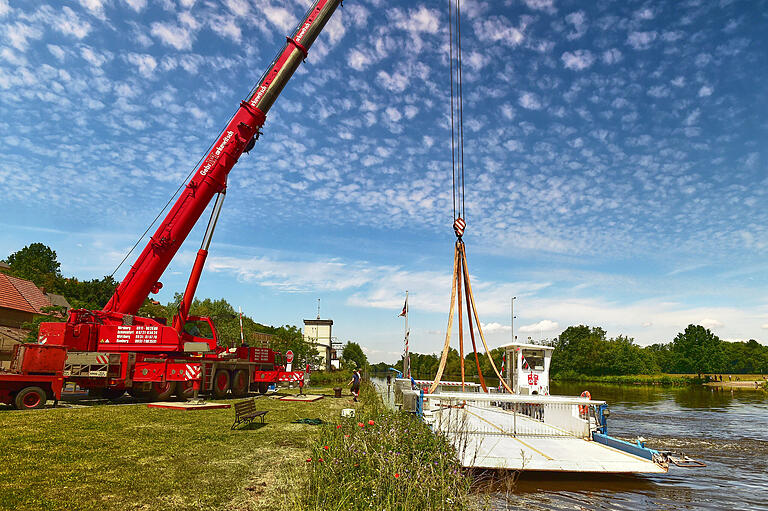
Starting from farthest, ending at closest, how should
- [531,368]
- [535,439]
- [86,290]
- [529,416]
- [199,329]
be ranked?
[86,290], [531,368], [199,329], [529,416], [535,439]

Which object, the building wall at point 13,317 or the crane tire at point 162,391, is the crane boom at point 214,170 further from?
the building wall at point 13,317

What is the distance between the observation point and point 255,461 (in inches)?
346

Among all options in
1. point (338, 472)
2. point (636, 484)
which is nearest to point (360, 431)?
point (338, 472)

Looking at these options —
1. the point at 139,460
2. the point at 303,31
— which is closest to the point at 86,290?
the point at 303,31

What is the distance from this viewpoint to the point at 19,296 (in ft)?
138

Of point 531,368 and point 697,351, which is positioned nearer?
point 531,368

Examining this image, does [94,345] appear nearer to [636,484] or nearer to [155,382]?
[155,382]

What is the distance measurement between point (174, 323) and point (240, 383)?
4.61 meters

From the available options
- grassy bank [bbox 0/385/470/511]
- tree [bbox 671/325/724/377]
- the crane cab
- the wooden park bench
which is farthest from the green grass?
tree [bbox 671/325/724/377]

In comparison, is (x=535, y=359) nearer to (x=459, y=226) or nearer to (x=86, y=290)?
(x=459, y=226)

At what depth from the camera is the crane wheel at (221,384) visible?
65.7ft

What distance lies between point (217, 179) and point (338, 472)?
14.4m

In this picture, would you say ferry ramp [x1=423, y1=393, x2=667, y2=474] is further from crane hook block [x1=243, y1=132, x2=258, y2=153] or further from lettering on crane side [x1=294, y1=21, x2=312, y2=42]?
lettering on crane side [x1=294, y1=21, x2=312, y2=42]

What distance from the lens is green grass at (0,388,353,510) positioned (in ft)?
21.0
